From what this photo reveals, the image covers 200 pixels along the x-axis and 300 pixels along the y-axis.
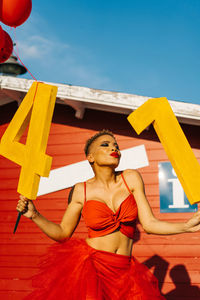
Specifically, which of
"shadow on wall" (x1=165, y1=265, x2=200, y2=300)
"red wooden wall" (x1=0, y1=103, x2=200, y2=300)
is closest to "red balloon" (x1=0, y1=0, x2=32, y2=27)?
"red wooden wall" (x1=0, y1=103, x2=200, y2=300)

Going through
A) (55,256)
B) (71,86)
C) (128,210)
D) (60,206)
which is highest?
(71,86)

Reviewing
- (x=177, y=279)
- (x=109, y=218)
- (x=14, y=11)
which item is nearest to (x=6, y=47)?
(x=14, y=11)

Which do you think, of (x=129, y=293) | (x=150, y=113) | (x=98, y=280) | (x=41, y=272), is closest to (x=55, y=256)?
(x=41, y=272)

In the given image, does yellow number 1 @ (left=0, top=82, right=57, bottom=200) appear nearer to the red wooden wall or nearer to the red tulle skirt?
the red tulle skirt

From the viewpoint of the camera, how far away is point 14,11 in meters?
3.79

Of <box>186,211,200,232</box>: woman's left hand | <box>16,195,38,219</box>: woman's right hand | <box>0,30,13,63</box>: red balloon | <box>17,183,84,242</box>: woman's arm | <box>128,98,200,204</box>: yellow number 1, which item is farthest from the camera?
<box>0,30,13,63</box>: red balloon

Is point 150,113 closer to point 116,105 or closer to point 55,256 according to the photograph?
point 55,256

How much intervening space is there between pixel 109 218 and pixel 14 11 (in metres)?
2.21

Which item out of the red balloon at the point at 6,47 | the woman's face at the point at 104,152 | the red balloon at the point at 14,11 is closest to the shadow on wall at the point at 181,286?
the woman's face at the point at 104,152

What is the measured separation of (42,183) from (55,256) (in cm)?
336

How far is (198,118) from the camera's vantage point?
5.40m

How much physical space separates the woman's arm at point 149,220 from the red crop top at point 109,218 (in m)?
0.07

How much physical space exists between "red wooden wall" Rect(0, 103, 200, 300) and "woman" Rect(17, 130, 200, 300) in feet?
8.82

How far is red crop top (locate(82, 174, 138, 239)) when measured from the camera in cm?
285
